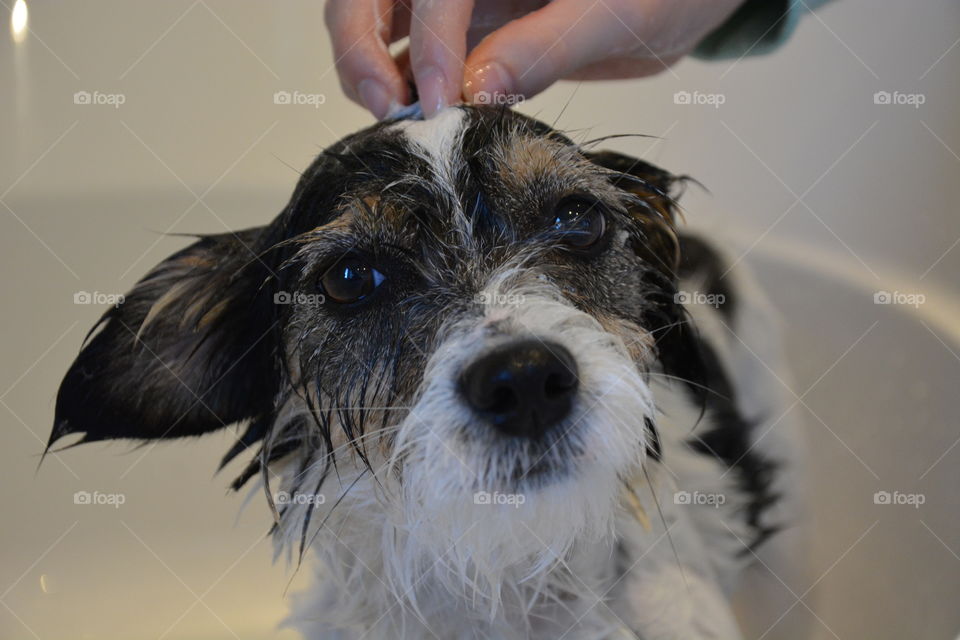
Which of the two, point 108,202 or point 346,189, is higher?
point 108,202

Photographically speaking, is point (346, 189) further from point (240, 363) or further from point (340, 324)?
point (240, 363)

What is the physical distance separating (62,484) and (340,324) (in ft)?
5.00

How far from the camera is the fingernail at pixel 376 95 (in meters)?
1.59

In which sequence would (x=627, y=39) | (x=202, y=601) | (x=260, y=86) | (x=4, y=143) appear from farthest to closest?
(x=260, y=86), (x=4, y=143), (x=202, y=601), (x=627, y=39)

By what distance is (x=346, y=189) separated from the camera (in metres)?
1.30

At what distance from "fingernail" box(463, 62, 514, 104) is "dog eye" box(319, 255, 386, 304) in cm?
43

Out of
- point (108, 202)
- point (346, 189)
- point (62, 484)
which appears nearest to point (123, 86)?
point (108, 202)

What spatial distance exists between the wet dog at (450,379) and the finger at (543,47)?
154mm
